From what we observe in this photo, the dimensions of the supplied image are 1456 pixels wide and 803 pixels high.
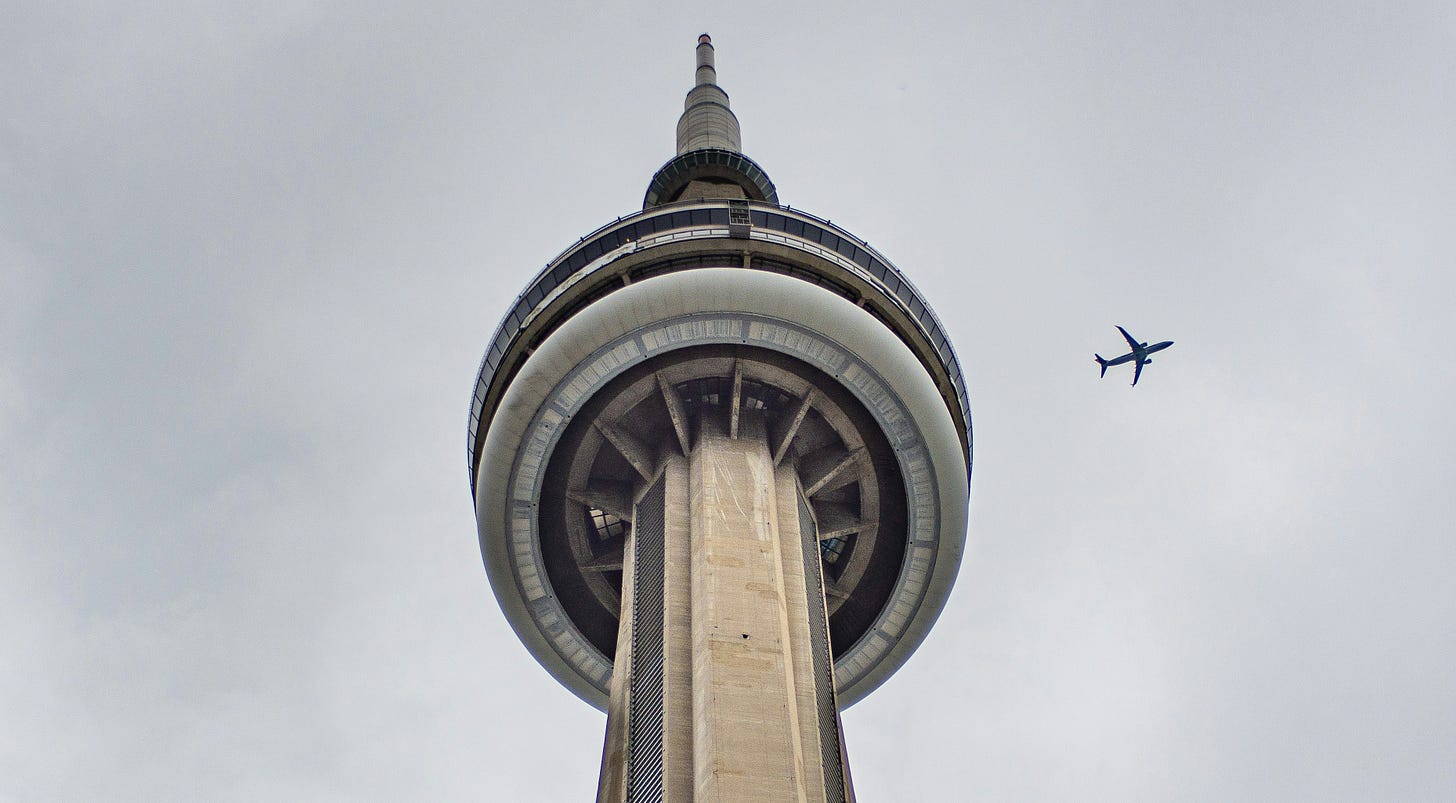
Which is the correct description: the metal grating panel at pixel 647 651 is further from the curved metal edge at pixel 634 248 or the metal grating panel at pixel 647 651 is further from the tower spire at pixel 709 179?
the tower spire at pixel 709 179

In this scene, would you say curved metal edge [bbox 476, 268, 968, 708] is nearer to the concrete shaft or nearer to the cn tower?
the cn tower

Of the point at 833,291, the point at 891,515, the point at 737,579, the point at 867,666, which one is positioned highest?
the point at 833,291

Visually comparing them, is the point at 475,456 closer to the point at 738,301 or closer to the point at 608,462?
the point at 608,462

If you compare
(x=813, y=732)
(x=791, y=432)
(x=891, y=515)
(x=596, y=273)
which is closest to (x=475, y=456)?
(x=596, y=273)

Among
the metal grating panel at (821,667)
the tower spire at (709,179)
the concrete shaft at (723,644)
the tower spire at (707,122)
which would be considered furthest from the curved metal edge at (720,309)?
the tower spire at (707,122)

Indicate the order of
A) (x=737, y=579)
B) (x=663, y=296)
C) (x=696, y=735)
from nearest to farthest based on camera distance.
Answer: (x=696, y=735), (x=737, y=579), (x=663, y=296)

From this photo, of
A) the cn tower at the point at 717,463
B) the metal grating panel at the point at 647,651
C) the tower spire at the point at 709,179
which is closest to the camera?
the metal grating panel at the point at 647,651

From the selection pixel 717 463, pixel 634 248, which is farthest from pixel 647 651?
pixel 634 248
